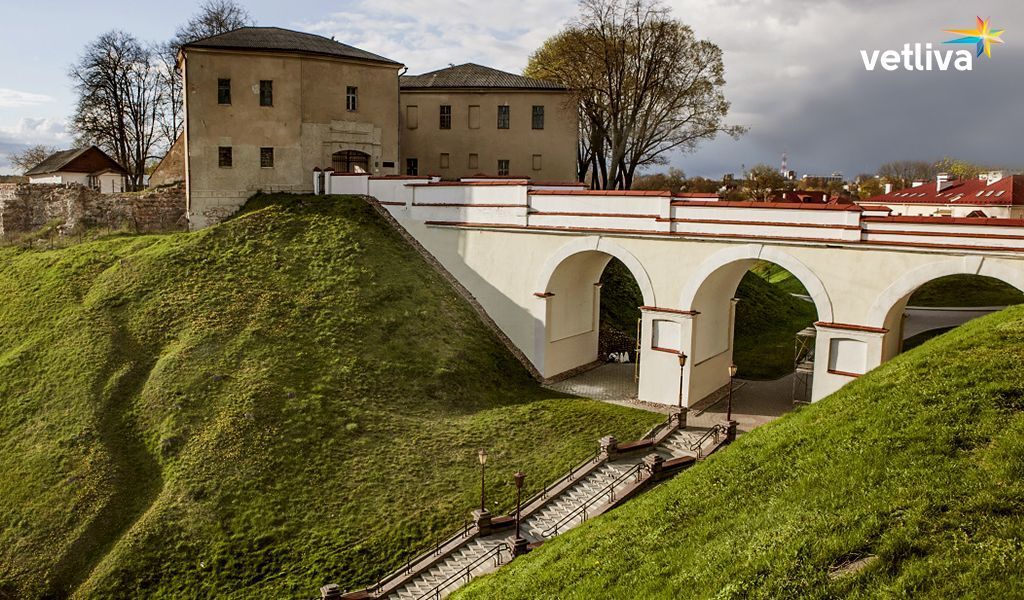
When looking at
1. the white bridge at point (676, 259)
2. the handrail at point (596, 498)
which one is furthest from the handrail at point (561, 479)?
the white bridge at point (676, 259)

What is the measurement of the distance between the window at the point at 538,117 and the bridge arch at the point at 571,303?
12.0m

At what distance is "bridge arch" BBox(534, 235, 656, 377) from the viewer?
26906mm

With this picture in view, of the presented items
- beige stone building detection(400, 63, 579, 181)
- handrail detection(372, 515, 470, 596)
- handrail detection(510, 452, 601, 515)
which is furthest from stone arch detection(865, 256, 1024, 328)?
beige stone building detection(400, 63, 579, 181)

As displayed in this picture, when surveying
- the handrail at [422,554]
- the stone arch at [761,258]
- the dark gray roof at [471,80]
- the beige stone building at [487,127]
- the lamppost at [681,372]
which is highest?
the dark gray roof at [471,80]

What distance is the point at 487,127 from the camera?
38.9m

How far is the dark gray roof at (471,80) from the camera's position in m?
38.5

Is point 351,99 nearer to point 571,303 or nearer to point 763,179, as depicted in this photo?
point 571,303

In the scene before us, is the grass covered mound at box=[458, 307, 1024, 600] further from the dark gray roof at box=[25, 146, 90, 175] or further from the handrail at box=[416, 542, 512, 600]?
the dark gray roof at box=[25, 146, 90, 175]

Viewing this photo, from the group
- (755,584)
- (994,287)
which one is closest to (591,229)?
(755,584)

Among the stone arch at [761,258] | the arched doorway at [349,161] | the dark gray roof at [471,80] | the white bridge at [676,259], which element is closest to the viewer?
the white bridge at [676,259]

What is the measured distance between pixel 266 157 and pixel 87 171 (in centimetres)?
1427

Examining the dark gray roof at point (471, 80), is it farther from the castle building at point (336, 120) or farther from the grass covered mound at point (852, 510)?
the grass covered mound at point (852, 510)

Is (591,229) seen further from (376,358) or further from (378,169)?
(378,169)

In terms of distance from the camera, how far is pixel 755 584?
10352 millimetres
